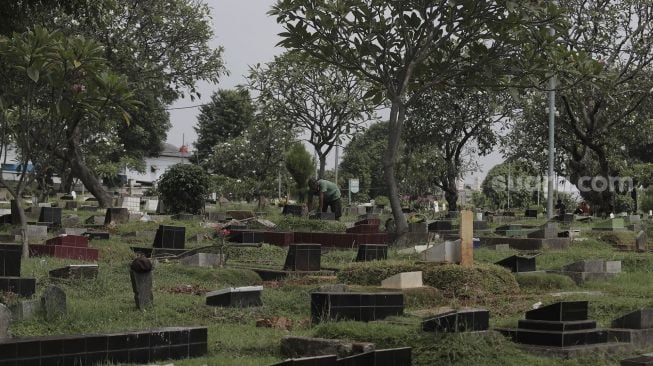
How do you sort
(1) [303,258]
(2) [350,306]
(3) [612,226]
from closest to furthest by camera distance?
(2) [350,306], (1) [303,258], (3) [612,226]

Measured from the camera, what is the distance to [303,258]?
12.6 m

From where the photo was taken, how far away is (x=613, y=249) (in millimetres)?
17391

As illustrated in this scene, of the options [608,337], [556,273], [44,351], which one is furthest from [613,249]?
[44,351]

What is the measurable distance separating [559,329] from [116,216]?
1604 centimetres

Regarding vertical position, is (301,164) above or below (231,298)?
above

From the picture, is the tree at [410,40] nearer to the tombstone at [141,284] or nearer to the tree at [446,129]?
the tombstone at [141,284]

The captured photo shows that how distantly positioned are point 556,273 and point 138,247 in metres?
7.27

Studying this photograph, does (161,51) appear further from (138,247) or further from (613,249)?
(613,249)

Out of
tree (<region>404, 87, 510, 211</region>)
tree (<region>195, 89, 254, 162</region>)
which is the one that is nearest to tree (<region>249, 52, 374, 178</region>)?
tree (<region>404, 87, 510, 211</region>)

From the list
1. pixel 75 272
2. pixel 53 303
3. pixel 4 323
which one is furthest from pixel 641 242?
pixel 4 323

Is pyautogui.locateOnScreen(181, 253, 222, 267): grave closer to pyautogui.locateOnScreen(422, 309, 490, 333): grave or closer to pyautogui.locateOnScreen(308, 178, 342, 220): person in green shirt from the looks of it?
pyautogui.locateOnScreen(422, 309, 490, 333): grave

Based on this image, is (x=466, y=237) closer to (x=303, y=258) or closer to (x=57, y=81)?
(x=303, y=258)

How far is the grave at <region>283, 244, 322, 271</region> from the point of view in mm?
12516

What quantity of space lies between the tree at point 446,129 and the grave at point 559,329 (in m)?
23.1
